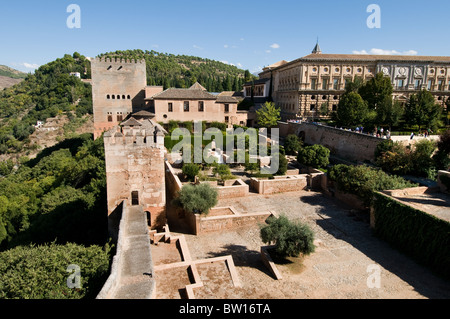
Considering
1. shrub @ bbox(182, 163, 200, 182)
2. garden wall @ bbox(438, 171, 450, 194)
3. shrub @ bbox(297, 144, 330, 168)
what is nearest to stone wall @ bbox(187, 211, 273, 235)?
shrub @ bbox(182, 163, 200, 182)

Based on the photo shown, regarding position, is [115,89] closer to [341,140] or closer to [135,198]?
[341,140]

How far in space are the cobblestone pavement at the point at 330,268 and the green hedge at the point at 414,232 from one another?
0.37 m

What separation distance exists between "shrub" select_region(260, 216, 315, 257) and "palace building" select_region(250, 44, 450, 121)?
2933cm

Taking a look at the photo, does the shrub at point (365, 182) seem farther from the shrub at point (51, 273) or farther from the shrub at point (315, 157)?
the shrub at point (51, 273)

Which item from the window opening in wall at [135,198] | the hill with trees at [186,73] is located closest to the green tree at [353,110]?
the window opening in wall at [135,198]

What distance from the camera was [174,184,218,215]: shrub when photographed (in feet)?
41.8

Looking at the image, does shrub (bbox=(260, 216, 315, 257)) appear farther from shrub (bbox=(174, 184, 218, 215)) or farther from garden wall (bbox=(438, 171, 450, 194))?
garden wall (bbox=(438, 171, 450, 194))

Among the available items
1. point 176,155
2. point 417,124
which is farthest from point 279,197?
point 417,124

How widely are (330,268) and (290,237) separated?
1.76m

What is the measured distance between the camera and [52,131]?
67.4m

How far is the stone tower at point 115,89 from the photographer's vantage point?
114ft

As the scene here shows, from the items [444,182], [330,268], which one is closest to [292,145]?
[444,182]
